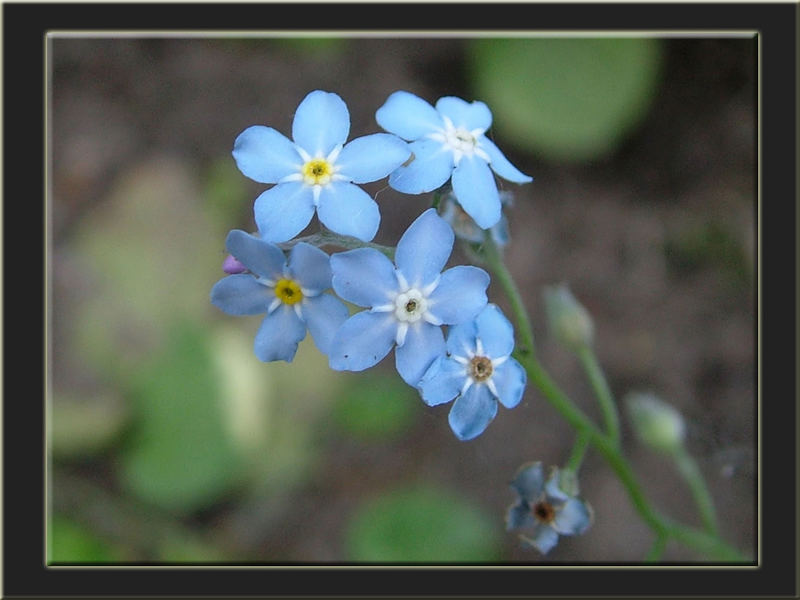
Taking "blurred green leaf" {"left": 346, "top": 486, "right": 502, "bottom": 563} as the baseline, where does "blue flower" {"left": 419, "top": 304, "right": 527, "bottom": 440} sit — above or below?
above

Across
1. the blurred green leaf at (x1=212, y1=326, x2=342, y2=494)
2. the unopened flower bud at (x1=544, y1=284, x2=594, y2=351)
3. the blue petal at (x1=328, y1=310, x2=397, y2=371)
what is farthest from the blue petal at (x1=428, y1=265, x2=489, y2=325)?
the blurred green leaf at (x1=212, y1=326, x2=342, y2=494)

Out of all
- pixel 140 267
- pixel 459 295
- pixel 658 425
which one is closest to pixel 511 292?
pixel 459 295

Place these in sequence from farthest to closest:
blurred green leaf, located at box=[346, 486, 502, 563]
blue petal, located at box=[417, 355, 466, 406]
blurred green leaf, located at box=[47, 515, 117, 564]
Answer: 1. blurred green leaf, located at box=[346, 486, 502, 563]
2. blurred green leaf, located at box=[47, 515, 117, 564]
3. blue petal, located at box=[417, 355, 466, 406]

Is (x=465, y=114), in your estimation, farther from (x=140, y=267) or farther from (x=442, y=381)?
(x=140, y=267)

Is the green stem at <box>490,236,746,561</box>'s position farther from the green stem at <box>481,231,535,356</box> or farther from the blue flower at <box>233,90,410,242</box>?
the blue flower at <box>233,90,410,242</box>

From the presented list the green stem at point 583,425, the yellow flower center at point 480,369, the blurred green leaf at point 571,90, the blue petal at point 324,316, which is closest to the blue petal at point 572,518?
the green stem at point 583,425

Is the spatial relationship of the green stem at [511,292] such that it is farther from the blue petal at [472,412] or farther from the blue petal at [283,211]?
the blue petal at [283,211]

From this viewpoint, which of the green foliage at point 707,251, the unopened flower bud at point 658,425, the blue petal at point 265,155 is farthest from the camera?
the green foliage at point 707,251
